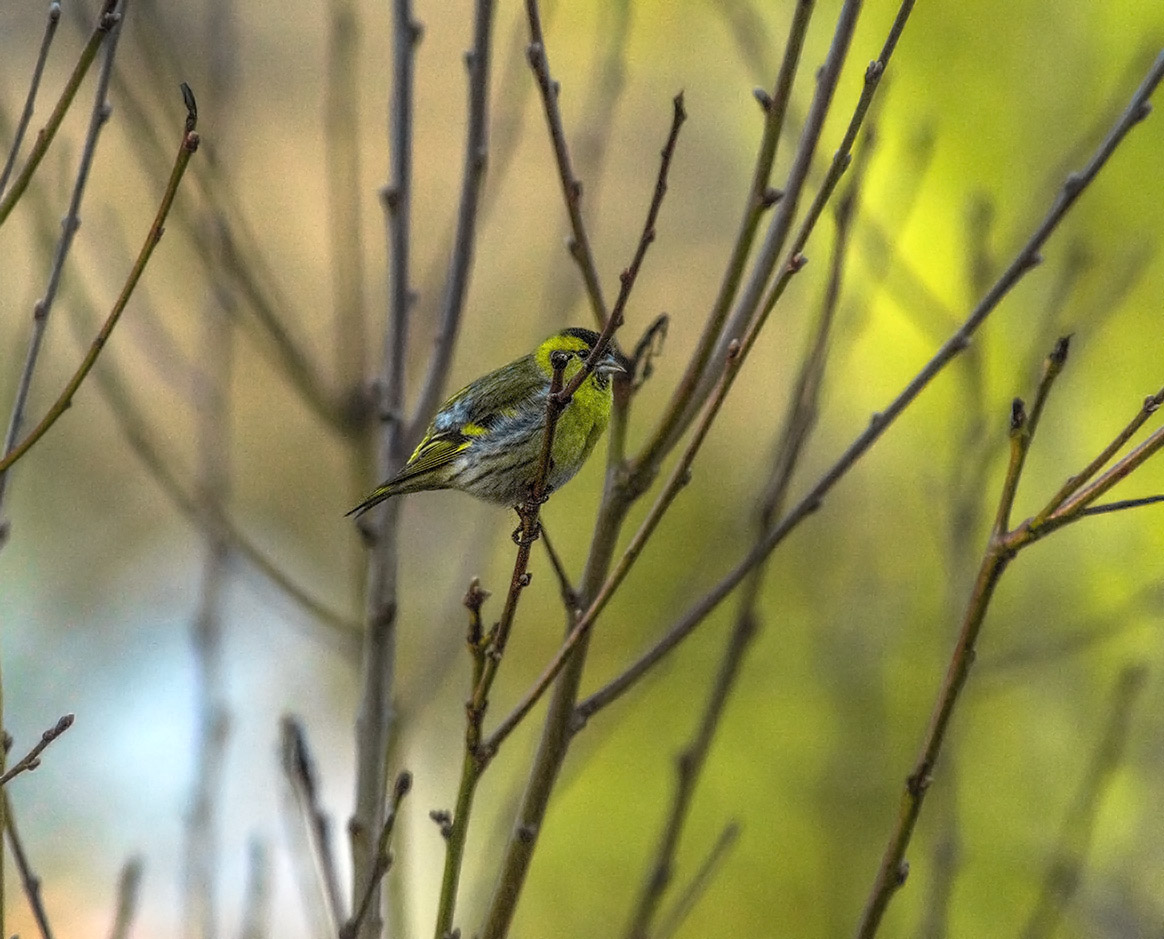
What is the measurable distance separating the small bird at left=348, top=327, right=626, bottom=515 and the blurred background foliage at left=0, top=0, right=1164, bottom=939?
62 cm

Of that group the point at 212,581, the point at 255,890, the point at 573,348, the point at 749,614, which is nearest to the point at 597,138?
the point at 573,348

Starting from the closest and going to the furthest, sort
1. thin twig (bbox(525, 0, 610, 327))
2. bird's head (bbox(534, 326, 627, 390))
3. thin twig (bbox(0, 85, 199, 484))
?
thin twig (bbox(0, 85, 199, 484)) < thin twig (bbox(525, 0, 610, 327)) < bird's head (bbox(534, 326, 627, 390))

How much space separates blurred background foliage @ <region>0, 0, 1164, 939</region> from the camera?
5.82 meters

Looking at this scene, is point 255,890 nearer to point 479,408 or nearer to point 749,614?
point 749,614

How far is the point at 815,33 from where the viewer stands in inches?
274

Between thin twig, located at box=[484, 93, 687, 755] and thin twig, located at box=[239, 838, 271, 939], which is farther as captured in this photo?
thin twig, located at box=[239, 838, 271, 939]

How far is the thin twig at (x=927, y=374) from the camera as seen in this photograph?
1.74 m

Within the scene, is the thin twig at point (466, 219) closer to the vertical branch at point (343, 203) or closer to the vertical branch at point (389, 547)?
the vertical branch at point (389, 547)

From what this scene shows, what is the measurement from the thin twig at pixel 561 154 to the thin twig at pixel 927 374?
0.44 meters

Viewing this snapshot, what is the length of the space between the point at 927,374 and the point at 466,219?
816 mm

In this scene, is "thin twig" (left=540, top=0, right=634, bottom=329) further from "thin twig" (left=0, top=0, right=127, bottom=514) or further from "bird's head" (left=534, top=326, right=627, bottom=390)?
"thin twig" (left=0, top=0, right=127, bottom=514)

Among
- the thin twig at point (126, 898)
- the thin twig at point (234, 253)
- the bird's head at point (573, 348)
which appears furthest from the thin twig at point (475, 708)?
the bird's head at point (573, 348)

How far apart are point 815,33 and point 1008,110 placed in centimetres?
123

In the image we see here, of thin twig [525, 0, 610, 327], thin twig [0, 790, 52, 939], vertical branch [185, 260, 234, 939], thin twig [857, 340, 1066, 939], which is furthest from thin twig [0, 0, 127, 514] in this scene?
thin twig [857, 340, 1066, 939]
